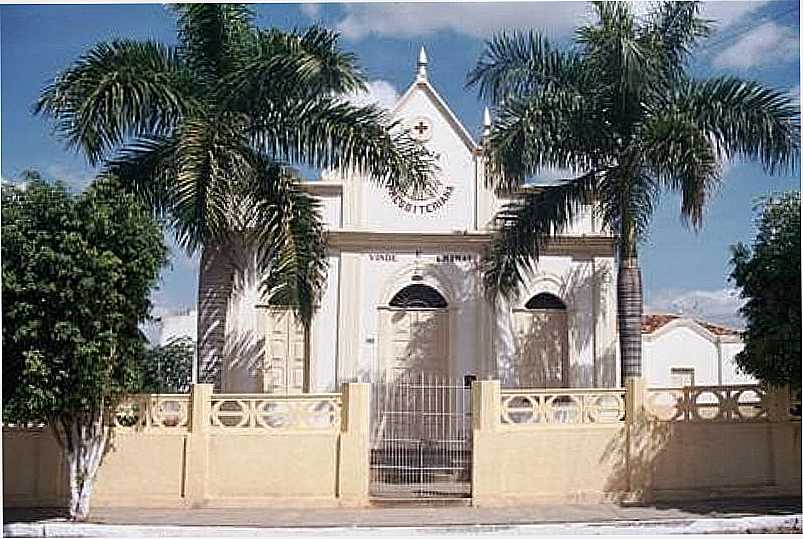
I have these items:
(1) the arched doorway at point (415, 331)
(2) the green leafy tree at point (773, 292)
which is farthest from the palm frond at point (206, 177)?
(2) the green leafy tree at point (773, 292)

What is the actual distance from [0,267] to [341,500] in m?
4.34

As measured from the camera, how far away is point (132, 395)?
1138 centimetres

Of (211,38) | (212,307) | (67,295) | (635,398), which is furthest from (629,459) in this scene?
(211,38)

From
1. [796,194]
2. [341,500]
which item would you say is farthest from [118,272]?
[796,194]

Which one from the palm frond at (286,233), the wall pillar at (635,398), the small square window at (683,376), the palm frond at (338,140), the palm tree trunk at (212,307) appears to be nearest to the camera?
the wall pillar at (635,398)

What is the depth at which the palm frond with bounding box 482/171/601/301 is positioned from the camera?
13.3 meters

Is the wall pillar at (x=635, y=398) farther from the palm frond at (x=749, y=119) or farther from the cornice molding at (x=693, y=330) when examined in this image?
the cornice molding at (x=693, y=330)

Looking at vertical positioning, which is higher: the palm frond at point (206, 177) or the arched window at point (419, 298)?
the palm frond at point (206, 177)

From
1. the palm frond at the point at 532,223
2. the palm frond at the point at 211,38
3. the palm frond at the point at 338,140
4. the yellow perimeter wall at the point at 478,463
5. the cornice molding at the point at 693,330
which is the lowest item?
the yellow perimeter wall at the point at 478,463

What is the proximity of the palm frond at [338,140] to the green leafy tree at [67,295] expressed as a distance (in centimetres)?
225

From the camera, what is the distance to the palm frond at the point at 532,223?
13336mm

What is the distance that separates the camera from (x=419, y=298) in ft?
50.6

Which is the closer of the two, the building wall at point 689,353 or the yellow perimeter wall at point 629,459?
the yellow perimeter wall at point 629,459

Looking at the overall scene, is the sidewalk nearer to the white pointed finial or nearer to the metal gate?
the metal gate
